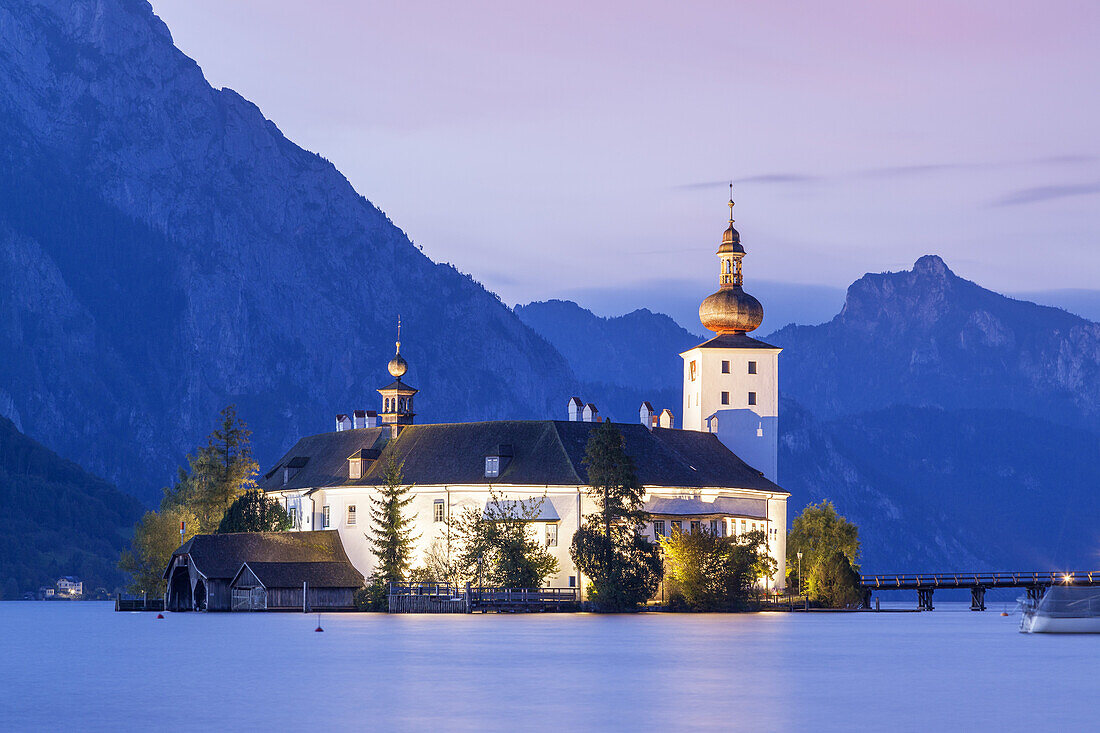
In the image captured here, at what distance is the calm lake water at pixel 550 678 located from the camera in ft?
134

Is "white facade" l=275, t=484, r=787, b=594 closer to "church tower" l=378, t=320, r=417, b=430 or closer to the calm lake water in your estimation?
"church tower" l=378, t=320, r=417, b=430

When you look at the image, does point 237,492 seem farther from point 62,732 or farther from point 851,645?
point 62,732

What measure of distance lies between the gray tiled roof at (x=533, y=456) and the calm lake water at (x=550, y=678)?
2630 centimetres

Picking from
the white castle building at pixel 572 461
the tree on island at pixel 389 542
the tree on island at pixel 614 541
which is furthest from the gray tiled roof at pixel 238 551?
the tree on island at pixel 614 541

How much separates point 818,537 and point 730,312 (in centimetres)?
1891

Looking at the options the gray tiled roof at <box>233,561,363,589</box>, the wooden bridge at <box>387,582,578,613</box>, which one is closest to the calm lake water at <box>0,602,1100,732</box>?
the wooden bridge at <box>387,582,578,613</box>

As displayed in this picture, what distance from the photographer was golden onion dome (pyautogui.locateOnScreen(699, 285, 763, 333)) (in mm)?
138000

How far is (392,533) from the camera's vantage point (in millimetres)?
115438

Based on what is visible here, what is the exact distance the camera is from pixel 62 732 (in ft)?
125

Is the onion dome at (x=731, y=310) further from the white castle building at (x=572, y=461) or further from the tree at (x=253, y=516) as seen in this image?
the tree at (x=253, y=516)

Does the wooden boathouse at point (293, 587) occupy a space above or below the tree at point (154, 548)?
below

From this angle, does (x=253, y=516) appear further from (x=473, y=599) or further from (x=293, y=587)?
(x=473, y=599)

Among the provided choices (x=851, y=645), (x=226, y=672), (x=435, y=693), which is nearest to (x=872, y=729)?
(x=435, y=693)

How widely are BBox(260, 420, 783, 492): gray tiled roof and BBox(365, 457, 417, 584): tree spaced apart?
1.95m
